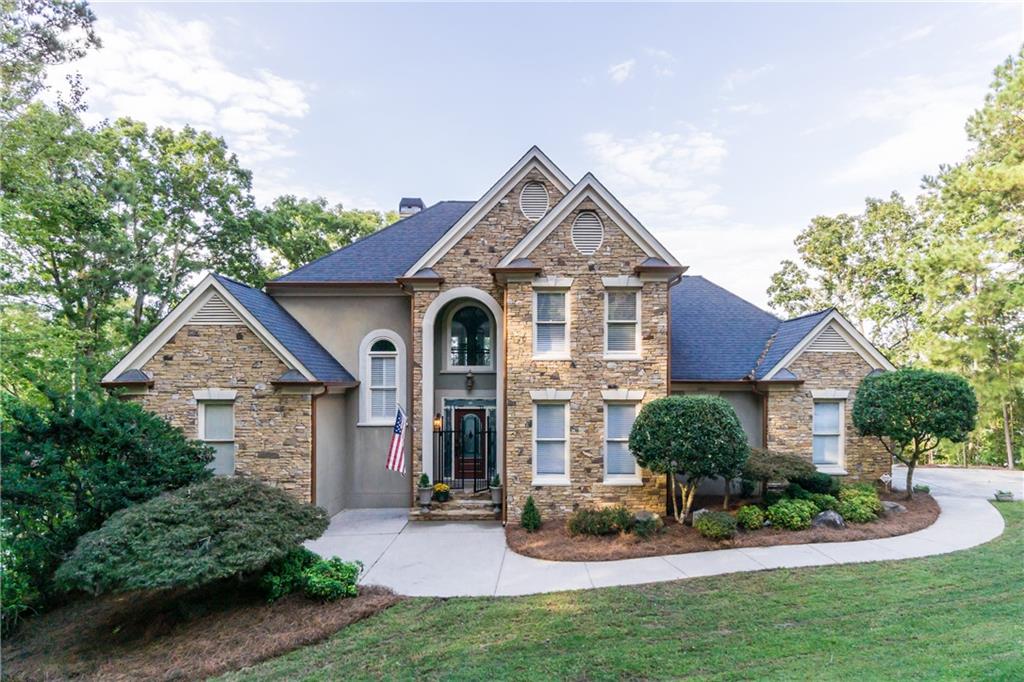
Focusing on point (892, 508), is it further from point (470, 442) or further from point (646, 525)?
point (470, 442)

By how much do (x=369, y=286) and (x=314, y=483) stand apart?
5.61m

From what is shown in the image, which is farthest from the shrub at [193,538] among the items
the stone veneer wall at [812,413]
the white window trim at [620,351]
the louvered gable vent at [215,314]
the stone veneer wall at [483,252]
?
the stone veneer wall at [812,413]

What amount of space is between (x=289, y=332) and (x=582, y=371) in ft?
26.2

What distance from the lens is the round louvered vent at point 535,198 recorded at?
40.8 ft

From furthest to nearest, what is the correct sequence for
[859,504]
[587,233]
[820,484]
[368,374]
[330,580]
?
[368,374] → [820,484] → [587,233] → [859,504] → [330,580]

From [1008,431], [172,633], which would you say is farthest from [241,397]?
[1008,431]

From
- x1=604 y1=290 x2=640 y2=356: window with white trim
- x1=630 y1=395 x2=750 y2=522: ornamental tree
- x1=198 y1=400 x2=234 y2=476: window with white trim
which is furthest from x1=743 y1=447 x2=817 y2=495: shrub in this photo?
x1=198 y1=400 x2=234 y2=476: window with white trim

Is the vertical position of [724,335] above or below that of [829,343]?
above

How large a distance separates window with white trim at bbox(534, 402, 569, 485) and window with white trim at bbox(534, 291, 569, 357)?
1.37 m

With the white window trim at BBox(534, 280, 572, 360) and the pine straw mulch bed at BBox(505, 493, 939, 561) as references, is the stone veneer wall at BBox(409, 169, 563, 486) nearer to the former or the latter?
the white window trim at BBox(534, 280, 572, 360)

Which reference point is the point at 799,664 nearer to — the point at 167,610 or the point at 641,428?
the point at 641,428

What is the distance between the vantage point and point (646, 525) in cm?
1006

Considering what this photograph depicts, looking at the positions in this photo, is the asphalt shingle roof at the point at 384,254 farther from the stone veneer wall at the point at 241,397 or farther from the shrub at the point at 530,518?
the shrub at the point at 530,518

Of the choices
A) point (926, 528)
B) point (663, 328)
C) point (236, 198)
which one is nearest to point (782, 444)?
point (926, 528)
